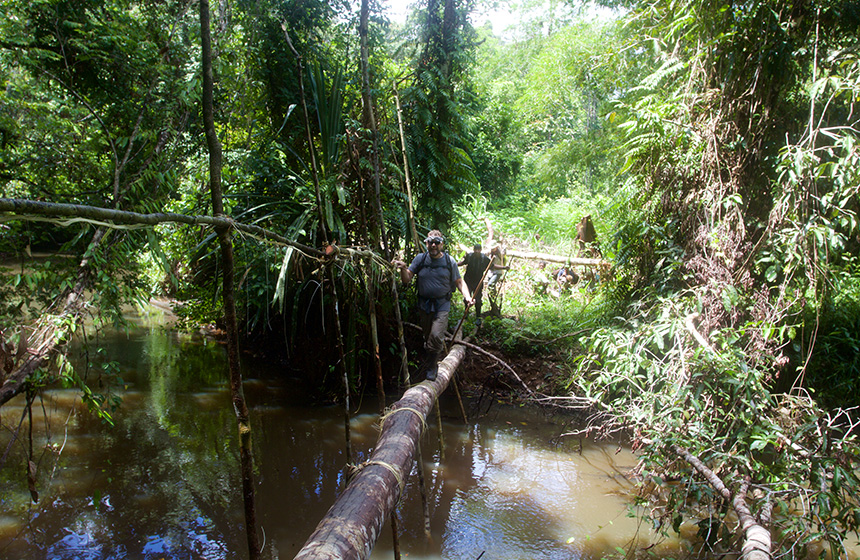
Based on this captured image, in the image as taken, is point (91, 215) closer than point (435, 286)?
Yes

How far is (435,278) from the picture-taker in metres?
4.47

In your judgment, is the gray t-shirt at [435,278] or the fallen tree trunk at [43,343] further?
the gray t-shirt at [435,278]

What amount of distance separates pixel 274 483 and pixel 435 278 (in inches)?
96.3

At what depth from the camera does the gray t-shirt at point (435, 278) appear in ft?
A: 14.7

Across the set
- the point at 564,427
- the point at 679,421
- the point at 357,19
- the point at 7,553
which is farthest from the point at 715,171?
the point at 7,553

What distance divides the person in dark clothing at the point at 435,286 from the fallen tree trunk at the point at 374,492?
1.62 ft

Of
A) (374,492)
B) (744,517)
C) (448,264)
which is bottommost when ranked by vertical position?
(744,517)

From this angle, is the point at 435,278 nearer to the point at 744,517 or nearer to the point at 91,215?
the point at 744,517

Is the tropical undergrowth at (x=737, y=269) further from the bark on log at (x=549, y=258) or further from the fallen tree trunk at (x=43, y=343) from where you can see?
the fallen tree trunk at (x=43, y=343)

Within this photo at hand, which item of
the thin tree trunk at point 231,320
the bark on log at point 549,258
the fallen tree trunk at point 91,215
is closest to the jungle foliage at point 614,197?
the thin tree trunk at point 231,320

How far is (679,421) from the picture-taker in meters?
3.54

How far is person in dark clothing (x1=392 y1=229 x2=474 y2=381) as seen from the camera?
175 inches

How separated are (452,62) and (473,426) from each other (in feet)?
15.0

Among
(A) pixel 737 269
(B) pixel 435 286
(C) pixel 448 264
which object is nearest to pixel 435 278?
(B) pixel 435 286
